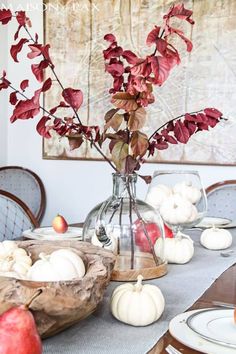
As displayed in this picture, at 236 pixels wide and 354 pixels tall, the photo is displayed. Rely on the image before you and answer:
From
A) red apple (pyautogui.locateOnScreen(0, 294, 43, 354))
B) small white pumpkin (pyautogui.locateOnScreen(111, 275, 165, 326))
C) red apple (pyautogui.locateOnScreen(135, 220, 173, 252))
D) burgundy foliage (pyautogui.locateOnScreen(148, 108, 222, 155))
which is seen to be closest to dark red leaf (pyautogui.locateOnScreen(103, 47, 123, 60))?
burgundy foliage (pyautogui.locateOnScreen(148, 108, 222, 155))

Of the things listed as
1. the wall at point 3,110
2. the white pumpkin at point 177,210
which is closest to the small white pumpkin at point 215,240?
the white pumpkin at point 177,210

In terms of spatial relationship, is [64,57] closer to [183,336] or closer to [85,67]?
[85,67]

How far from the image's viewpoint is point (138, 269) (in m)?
1.20

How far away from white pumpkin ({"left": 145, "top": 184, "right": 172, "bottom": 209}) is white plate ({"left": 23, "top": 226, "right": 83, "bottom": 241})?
31 centimetres

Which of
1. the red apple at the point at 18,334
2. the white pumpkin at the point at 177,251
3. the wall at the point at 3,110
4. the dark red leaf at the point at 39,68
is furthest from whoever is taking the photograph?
the wall at the point at 3,110

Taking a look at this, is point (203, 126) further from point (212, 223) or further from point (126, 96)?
point (212, 223)

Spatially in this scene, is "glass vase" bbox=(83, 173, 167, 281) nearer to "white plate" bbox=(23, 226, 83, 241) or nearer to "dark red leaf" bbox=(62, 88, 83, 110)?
"dark red leaf" bbox=(62, 88, 83, 110)

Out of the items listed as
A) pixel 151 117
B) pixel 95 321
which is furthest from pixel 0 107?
pixel 95 321

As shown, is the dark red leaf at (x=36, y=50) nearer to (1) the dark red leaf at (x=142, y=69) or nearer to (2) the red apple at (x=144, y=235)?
(1) the dark red leaf at (x=142, y=69)

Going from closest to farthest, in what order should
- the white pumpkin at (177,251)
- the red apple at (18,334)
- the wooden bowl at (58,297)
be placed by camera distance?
the red apple at (18,334) < the wooden bowl at (58,297) < the white pumpkin at (177,251)

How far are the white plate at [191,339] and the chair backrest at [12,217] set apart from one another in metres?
1.30

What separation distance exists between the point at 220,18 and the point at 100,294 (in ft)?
7.77

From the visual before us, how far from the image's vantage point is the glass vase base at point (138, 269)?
1169 mm

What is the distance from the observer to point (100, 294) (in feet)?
2.66
